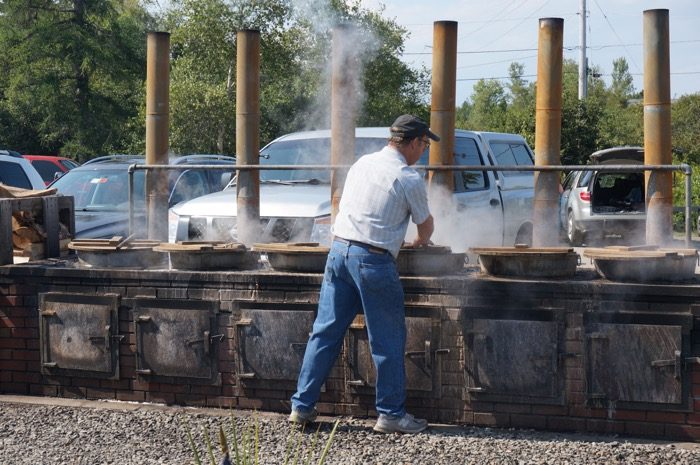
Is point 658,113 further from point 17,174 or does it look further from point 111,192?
point 17,174

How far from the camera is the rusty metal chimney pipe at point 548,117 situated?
671 centimetres

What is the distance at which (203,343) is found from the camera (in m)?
6.33

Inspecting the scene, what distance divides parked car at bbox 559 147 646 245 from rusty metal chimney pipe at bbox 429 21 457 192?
9.51 m

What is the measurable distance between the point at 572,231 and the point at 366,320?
43.8 feet

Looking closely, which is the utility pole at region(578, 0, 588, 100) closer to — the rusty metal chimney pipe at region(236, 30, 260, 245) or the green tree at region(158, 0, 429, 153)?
the green tree at region(158, 0, 429, 153)

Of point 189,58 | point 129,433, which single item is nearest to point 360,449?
point 129,433

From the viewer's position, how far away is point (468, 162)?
10.6m

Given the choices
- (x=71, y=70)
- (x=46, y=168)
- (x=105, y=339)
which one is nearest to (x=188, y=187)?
(x=105, y=339)

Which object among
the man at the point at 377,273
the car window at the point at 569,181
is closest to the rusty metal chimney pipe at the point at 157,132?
the man at the point at 377,273

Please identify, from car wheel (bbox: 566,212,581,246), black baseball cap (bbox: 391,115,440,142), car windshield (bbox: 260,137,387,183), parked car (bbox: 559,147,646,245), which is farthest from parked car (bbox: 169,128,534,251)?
car wheel (bbox: 566,212,581,246)

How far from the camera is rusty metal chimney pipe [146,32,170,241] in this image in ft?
25.2

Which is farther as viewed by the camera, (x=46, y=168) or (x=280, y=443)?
(x=46, y=168)

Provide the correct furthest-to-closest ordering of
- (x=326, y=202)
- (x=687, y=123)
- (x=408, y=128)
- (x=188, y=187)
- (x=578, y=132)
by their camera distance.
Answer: (x=687, y=123), (x=578, y=132), (x=188, y=187), (x=326, y=202), (x=408, y=128)

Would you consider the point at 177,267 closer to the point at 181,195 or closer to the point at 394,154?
the point at 394,154
